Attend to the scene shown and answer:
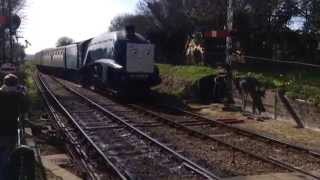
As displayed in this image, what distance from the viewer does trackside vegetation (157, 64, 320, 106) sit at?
60.1 ft

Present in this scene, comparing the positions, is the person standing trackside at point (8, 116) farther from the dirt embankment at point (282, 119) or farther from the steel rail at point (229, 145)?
the dirt embankment at point (282, 119)

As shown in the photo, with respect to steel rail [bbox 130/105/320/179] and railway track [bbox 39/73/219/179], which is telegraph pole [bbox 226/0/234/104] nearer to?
steel rail [bbox 130/105/320/179]

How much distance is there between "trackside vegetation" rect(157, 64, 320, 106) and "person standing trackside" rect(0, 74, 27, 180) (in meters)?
10.0

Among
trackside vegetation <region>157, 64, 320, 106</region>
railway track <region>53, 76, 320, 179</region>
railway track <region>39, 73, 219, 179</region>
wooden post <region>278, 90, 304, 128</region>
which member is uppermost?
trackside vegetation <region>157, 64, 320, 106</region>

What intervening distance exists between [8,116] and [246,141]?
767 centimetres

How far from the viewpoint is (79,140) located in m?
15.7

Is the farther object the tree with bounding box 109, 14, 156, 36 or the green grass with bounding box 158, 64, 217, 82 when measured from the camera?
the tree with bounding box 109, 14, 156, 36

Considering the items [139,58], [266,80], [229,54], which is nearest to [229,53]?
[229,54]

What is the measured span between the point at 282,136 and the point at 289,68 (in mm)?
16614

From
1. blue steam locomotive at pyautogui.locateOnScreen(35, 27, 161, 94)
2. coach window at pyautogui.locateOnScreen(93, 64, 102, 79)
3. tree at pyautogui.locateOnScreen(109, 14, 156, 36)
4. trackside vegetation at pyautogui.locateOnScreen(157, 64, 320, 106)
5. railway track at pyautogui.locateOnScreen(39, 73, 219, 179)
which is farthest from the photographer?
tree at pyautogui.locateOnScreen(109, 14, 156, 36)

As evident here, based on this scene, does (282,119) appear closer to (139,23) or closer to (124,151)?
(124,151)

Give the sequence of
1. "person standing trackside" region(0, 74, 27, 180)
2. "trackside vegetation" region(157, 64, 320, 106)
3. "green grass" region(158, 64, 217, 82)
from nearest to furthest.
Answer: "person standing trackside" region(0, 74, 27, 180) → "trackside vegetation" region(157, 64, 320, 106) → "green grass" region(158, 64, 217, 82)

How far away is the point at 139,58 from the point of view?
26062 mm

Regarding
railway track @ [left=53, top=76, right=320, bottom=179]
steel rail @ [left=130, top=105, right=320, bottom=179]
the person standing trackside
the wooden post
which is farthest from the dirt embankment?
the person standing trackside
